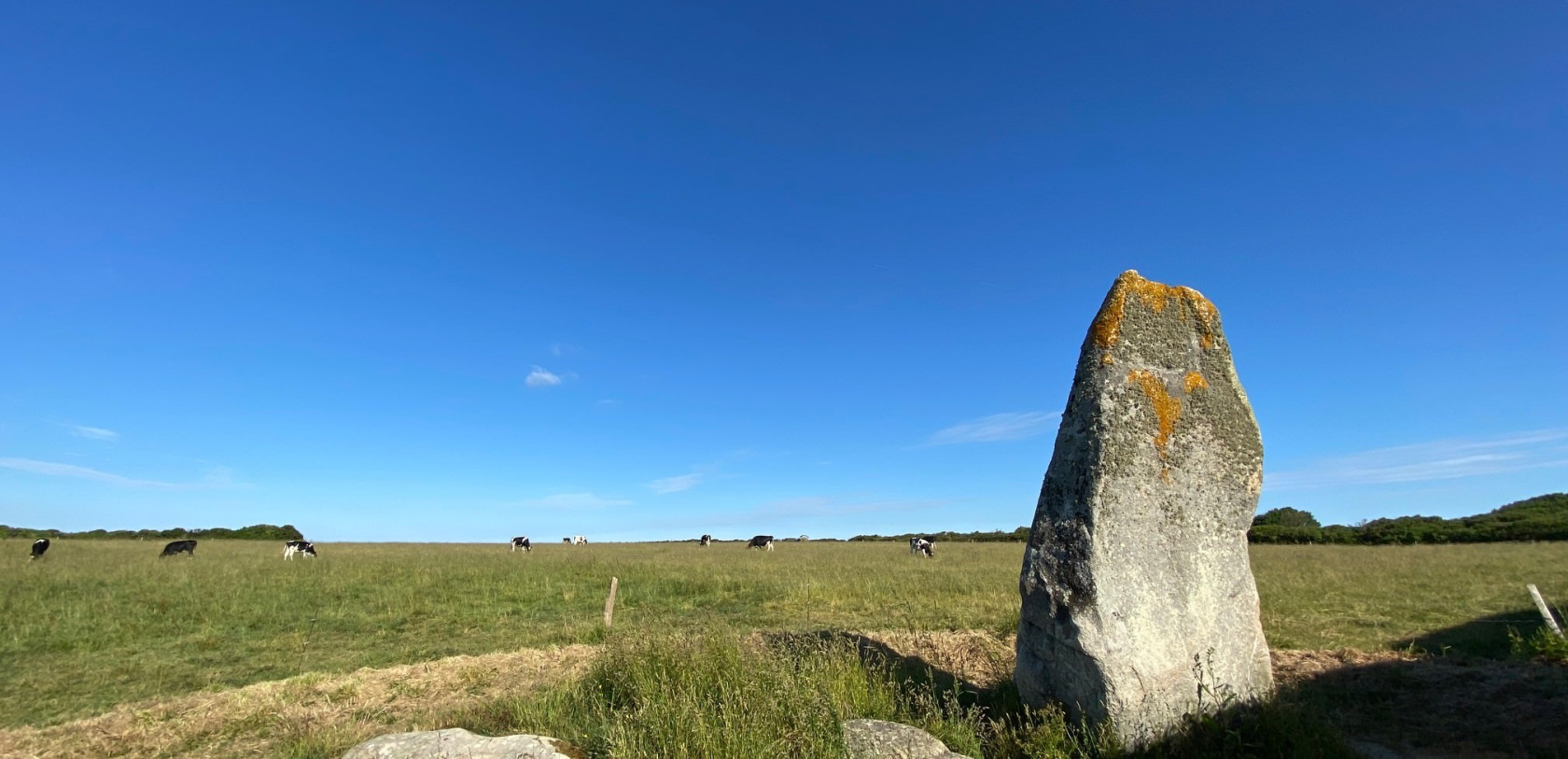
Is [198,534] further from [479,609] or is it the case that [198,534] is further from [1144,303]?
[1144,303]

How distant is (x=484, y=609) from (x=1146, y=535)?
1713cm

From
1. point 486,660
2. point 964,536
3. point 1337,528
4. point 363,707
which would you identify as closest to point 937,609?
point 486,660

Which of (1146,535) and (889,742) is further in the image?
(1146,535)

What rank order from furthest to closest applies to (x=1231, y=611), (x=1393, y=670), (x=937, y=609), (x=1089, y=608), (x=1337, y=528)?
(x=1337, y=528) → (x=937, y=609) → (x=1393, y=670) → (x=1231, y=611) → (x=1089, y=608)

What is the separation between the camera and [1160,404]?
305 inches

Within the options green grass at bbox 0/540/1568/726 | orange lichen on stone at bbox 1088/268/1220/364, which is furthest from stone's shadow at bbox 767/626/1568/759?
orange lichen on stone at bbox 1088/268/1220/364

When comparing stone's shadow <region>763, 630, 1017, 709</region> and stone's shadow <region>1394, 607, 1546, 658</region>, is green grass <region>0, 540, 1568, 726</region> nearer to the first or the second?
stone's shadow <region>1394, 607, 1546, 658</region>

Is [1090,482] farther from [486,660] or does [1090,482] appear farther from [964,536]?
[964,536]

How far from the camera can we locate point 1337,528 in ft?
161

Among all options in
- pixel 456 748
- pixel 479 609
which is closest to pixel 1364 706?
pixel 456 748

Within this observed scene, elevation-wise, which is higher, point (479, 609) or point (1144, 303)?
point (1144, 303)

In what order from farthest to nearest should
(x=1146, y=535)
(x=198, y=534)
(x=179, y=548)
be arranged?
1. (x=198, y=534)
2. (x=179, y=548)
3. (x=1146, y=535)

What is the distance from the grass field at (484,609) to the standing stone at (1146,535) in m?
4.08

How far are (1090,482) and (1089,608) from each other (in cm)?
119
